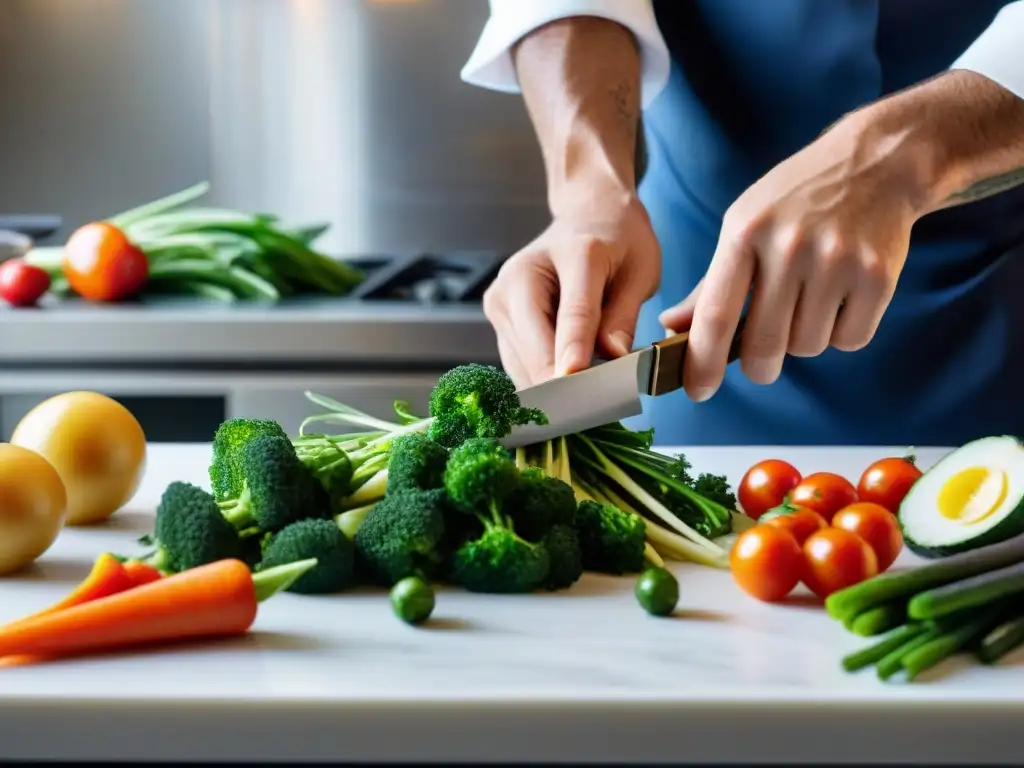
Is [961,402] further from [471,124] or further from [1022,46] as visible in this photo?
[471,124]

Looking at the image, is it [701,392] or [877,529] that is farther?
[701,392]

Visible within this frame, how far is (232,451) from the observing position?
1.22 m

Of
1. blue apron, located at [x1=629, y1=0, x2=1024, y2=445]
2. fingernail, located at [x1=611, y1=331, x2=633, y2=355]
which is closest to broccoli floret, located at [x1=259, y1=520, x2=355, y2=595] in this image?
fingernail, located at [x1=611, y1=331, x2=633, y2=355]

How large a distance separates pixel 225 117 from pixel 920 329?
6.24 feet

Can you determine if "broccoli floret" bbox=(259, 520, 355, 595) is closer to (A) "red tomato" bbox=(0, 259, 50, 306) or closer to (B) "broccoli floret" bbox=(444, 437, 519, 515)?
(B) "broccoli floret" bbox=(444, 437, 519, 515)

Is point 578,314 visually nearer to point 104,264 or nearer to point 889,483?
point 889,483

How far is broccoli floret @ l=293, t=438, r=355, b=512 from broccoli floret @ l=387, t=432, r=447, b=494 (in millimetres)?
55

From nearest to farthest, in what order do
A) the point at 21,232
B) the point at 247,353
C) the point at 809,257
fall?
the point at 809,257 → the point at 247,353 → the point at 21,232

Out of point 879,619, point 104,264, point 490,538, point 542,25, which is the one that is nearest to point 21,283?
point 104,264

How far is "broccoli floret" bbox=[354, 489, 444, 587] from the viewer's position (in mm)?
1059

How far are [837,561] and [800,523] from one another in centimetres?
7

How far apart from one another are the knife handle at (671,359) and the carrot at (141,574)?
1.77ft

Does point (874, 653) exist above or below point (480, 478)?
below

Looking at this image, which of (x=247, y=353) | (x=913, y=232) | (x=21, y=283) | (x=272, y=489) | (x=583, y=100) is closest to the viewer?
(x=272, y=489)
